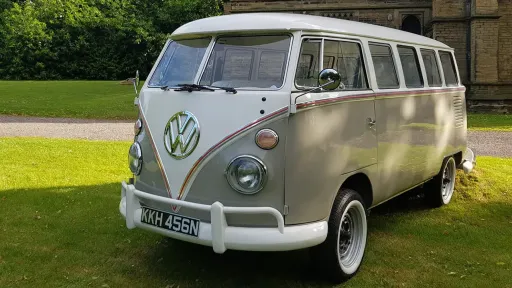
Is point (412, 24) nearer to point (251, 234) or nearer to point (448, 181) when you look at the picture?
point (448, 181)

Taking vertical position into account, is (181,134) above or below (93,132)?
above

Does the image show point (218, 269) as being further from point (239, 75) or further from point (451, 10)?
point (451, 10)

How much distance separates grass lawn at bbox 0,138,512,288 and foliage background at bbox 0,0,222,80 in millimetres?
35730

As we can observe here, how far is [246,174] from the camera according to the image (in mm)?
3781

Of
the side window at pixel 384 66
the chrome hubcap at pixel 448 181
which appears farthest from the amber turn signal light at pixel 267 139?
the chrome hubcap at pixel 448 181

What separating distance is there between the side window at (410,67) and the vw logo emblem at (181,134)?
2647 mm

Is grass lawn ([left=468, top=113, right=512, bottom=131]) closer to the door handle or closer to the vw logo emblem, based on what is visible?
the door handle

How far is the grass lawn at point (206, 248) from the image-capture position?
444 cm

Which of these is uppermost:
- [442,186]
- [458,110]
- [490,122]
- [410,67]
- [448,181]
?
[410,67]

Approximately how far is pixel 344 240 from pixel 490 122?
568 inches

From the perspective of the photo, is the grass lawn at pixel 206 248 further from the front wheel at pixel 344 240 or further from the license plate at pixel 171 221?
the license plate at pixel 171 221

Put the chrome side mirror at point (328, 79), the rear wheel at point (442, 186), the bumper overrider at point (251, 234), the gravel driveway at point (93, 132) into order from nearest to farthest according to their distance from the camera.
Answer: the bumper overrider at point (251, 234)
the chrome side mirror at point (328, 79)
the rear wheel at point (442, 186)
the gravel driveway at point (93, 132)

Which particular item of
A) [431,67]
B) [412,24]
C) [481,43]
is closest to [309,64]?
[431,67]

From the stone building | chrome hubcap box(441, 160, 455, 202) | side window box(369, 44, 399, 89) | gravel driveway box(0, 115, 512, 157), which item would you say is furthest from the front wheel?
the stone building
